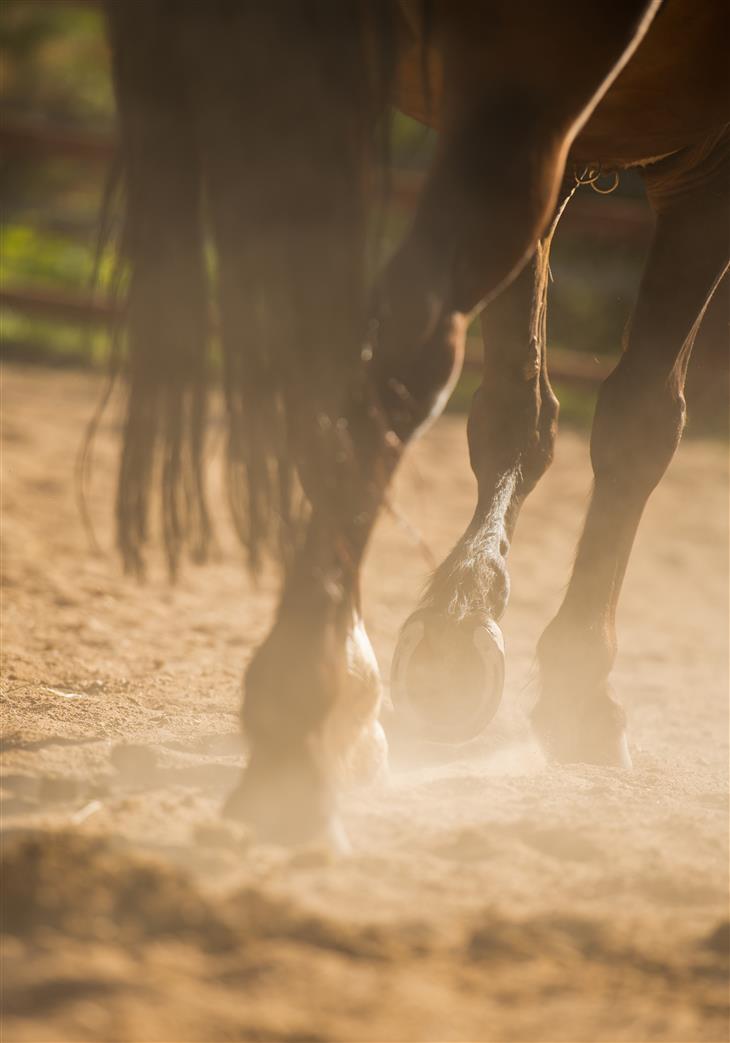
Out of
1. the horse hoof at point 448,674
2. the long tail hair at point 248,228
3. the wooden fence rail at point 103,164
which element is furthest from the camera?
the wooden fence rail at point 103,164

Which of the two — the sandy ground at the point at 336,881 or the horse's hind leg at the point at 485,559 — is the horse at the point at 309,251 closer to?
the sandy ground at the point at 336,881

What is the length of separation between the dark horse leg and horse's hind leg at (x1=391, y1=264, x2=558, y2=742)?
70 cm

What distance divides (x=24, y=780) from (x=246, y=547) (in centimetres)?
59

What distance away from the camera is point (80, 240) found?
9.91 m

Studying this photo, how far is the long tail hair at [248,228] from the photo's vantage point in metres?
1.52

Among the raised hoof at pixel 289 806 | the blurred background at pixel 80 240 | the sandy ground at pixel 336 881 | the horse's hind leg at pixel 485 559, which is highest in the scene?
the blurred background at pixel 80 240

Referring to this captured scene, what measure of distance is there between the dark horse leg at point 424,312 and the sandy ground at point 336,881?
0.27ft

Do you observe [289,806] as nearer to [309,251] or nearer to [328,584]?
[328,584]

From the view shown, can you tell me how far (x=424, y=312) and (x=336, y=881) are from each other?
0.81 meters

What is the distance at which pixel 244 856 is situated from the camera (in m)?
1.56

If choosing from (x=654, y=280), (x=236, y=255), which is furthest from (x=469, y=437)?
(x=236, y=255)

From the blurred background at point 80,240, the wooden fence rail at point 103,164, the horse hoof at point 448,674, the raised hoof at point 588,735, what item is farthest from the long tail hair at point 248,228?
the wooden fence rail at point 103,164

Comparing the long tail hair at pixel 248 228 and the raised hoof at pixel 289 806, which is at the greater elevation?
the long tail hair at pixel 248 228

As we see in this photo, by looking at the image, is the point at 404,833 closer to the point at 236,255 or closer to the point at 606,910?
the point at 606,910
